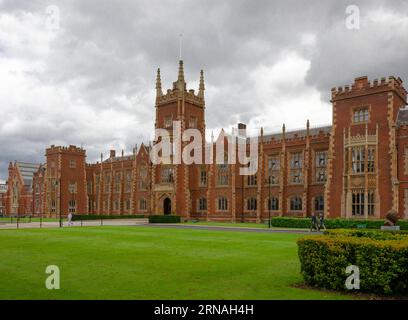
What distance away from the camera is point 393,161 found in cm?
3891

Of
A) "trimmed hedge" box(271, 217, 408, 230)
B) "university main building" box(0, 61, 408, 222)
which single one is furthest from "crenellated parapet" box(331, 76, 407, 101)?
"trimmed hedge" box(271, 217, 408, 230)

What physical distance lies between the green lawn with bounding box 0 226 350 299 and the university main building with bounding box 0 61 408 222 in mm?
23080

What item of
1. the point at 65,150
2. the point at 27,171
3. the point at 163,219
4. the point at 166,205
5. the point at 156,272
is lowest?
the point at 163,219

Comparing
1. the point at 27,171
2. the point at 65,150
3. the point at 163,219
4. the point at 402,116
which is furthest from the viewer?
the point at 27,171

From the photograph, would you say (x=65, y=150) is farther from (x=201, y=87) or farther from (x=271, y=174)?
(x=271, y=174)

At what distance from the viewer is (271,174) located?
2163 inches

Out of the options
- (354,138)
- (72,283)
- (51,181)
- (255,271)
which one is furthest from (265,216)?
(51,181)

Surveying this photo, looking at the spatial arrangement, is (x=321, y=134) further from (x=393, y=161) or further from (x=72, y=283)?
(x=72, y=283)

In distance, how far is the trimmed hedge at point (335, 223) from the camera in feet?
115

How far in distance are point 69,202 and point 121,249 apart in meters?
68.7

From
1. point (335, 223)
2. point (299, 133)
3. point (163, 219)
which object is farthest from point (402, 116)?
point (163, 219)

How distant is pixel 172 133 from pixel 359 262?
53656 mm

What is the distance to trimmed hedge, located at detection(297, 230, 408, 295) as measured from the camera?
10398 millimetres

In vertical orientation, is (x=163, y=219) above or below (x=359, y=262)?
below
